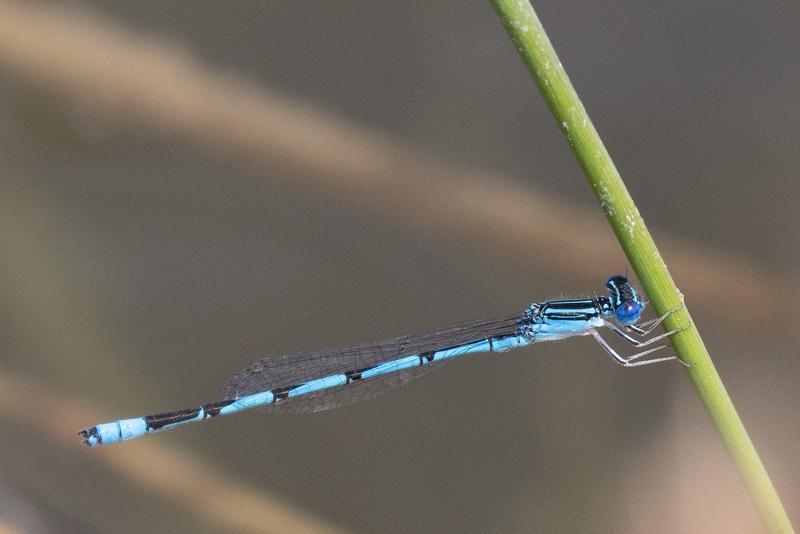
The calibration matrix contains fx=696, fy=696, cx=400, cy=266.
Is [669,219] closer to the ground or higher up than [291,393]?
higher up

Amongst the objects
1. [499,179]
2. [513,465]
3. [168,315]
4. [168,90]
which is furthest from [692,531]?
[168,90]

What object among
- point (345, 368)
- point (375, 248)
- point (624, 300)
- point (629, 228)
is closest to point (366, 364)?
point (345, 368)

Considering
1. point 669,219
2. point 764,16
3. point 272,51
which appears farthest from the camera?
point 272,51

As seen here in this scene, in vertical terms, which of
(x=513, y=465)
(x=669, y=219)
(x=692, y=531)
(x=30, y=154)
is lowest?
(x=692, y=531)

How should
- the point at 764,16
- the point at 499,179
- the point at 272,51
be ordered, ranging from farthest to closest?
the point at 272,51 → the point at 499,179 → the point at 764,16

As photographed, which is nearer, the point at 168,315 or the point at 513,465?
the point at 513,465

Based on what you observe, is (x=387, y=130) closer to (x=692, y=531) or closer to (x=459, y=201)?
(x=459, y=201)
